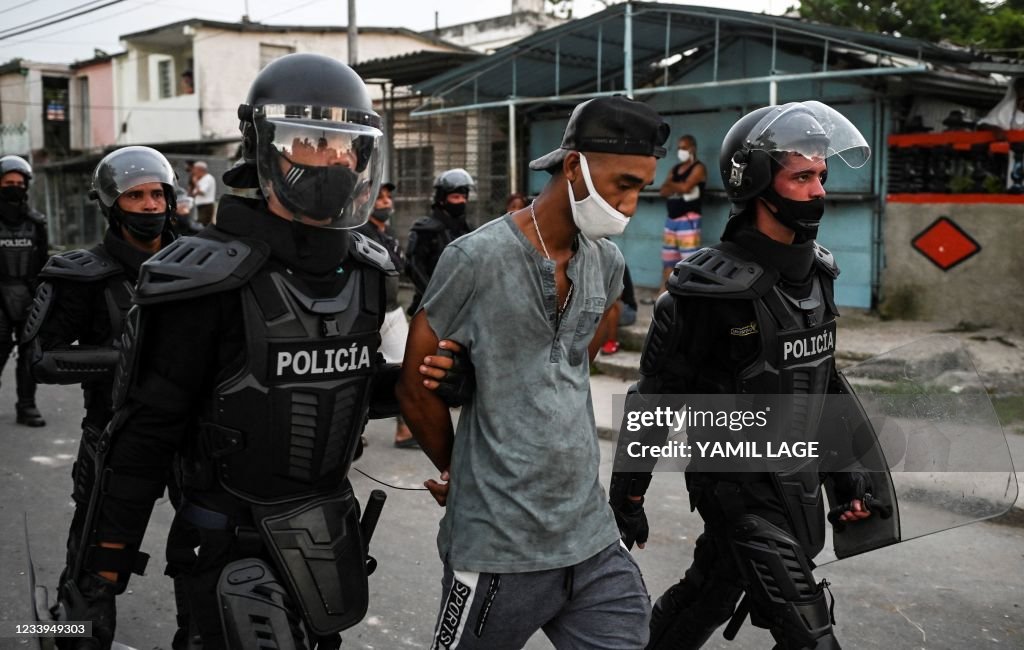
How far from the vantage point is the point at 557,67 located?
1160cm

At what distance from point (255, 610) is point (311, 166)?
1.00 metres

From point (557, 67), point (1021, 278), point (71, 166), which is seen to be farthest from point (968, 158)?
point (71, 166)

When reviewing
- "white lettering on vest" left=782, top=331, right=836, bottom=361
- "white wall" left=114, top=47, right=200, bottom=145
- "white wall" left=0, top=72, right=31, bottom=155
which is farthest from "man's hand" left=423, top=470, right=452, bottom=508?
"white wall" left=0, top=72, right=31, bottom=155

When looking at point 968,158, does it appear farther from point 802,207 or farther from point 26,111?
point 26,111

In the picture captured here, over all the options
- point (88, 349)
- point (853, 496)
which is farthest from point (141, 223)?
point (853, 496)

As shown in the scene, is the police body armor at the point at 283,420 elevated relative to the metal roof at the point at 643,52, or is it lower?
lower

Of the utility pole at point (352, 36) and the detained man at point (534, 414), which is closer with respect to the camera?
the detained man at point (534, 414)

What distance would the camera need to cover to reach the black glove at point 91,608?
7.47ft

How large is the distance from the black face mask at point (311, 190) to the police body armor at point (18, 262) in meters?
5.59

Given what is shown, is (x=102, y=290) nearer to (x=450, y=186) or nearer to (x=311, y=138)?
(x=311, y=138)

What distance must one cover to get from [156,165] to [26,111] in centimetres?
3243

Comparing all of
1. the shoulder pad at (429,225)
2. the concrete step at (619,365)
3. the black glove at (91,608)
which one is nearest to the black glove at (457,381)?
the black glove at (91,608)

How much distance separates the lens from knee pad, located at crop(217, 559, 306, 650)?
83.4 inches

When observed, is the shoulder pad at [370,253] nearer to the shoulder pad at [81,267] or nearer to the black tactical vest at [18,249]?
the shoulder pad at [81,267]
